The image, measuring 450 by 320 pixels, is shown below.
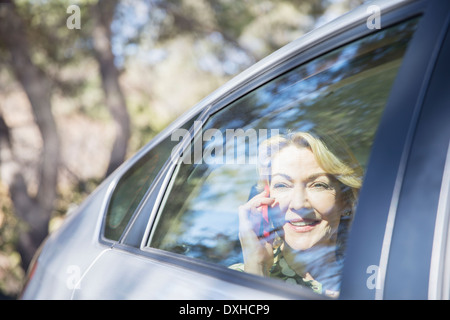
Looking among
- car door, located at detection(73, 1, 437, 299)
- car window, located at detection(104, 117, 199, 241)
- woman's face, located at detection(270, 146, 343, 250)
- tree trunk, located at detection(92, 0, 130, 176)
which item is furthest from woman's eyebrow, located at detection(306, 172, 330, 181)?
tree trunk, located at detection(92, 0, 130, 176)

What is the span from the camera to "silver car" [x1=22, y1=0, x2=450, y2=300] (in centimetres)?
102

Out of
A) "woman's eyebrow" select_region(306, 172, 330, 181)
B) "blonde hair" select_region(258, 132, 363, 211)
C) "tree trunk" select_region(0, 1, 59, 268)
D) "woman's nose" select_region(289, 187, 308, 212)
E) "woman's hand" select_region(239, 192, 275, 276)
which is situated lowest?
"woman's hand" select_region(239, 192, 275, 276)

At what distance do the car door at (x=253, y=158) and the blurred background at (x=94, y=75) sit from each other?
6.27 meters

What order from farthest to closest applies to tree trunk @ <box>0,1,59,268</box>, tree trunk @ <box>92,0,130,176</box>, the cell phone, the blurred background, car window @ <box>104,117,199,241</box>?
tree trunk @ <box>92,0,130,176</box>, the blurred background, tree trunk @ <box>0,1,59,268</box>, car window @ <box>104,117,199,241</box>, the cell phone

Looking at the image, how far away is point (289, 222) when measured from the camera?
1.59m

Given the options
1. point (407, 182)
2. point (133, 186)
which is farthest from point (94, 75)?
point (407, 182)

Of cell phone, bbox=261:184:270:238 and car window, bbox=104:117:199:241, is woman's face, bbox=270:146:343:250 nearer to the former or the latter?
cell phone, bbox=261:184:270:238

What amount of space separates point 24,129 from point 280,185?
1216cm

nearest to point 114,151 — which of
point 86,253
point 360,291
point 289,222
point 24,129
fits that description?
point 24,129

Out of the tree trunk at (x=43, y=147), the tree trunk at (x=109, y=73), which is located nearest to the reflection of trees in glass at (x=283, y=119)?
the tree trunk at (x=43, y=147)

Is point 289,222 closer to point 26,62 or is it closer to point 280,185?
point 280,185

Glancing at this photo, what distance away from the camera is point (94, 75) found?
475 inches

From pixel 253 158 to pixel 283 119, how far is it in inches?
6.1

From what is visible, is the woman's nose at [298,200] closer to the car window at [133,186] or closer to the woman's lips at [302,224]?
the woman's lips at [302,224]
